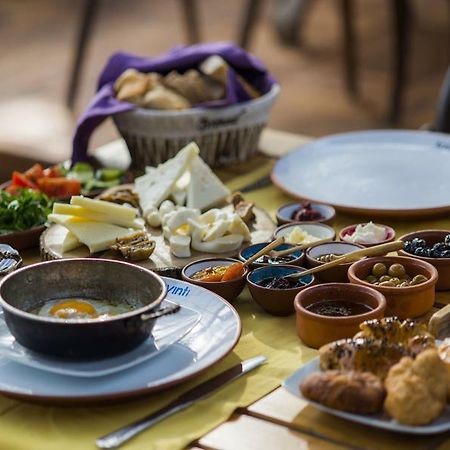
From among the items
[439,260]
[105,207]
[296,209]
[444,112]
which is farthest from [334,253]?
[444,112]

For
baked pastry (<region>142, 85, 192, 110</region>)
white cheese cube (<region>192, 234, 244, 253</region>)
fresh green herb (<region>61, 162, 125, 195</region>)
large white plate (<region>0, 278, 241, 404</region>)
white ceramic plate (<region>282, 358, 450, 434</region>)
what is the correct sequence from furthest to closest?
baked pastry (<region>142, 85, 192, 110</region>) → fresh green herb (<region>61, 162, 125, 195</region>) → white cheese cube (<region>192, 234, 244, 253</region>) → large white plate (<region>0, 278, 241, 404</region>) → white ceramic plate (<region>282, 358, 450, 434</region>)

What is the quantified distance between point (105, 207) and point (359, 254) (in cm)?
44

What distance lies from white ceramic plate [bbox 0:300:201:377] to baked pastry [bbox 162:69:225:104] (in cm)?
99

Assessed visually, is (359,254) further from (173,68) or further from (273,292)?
(173,68)

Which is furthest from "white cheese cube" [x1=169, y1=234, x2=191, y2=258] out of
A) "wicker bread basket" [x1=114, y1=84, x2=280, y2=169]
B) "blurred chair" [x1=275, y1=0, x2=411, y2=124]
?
"blurred chair" [x1=275, y1=0, x2=411, y2=124]

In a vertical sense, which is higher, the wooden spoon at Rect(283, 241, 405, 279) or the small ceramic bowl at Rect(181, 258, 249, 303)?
the wooden spoon at Rect(283, 241, 405, 279)

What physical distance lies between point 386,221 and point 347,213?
8 cm

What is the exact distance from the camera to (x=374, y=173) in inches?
86.7

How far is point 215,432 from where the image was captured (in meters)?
1.25

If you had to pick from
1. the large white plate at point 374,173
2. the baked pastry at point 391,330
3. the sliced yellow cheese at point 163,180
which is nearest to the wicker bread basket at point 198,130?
the large white plate at point 374,173

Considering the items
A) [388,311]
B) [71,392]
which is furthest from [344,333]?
[71,392]

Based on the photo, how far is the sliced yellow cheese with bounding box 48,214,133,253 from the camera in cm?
174

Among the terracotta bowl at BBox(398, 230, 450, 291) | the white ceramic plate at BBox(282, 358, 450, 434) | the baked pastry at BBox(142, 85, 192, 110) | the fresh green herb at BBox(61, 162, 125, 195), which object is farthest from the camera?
the baked pastry at BBox(142, 85, 192, 110)

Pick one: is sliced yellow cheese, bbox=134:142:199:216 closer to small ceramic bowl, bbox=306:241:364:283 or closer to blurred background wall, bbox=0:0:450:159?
small ceramic bowl, bbox=306:241:364:283
